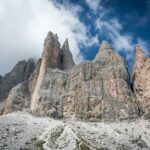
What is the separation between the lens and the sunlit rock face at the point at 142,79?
107188mm

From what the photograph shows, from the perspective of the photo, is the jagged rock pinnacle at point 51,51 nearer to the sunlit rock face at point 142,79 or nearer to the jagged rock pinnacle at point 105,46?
the jagged rock pinnacle at point 105,46

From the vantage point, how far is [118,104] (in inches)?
4097

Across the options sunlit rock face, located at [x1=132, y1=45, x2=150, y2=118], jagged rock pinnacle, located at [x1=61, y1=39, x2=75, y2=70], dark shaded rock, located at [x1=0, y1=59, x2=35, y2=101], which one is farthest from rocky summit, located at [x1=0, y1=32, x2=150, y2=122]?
dark shaded rock, located at [x1=0, y1=59, x2=35, y2=101]

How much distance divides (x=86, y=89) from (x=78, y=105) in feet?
21.3

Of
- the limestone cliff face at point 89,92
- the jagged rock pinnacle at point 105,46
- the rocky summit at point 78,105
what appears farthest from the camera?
the jagged rock pinnacle at point 105,46

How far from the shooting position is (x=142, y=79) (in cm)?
11269

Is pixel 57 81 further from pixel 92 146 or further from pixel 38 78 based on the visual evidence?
pixel 92 146

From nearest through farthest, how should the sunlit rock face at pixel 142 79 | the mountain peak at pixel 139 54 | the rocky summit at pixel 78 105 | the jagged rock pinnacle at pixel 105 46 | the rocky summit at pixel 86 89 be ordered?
the rocky summit at pixel 78 105, the rocky summit at pixel 86 89, the sunlit rock face at pixel 142 79, the mountain peak at pixel 139 54, the jagged rock pinnacle at pixel 105 46

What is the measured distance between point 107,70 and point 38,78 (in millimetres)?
24871

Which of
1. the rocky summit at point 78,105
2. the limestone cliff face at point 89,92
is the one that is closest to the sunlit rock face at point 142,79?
the rocky summit at point 78,105

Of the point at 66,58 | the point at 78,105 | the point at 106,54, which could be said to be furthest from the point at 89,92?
the point at 66,58

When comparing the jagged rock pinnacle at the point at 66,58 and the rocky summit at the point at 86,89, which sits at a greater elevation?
the jagged rock pinnacle at the point at 66,58

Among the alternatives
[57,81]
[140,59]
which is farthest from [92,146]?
[140,59]

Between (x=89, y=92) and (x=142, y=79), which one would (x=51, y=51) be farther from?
(x=142, y=79)
